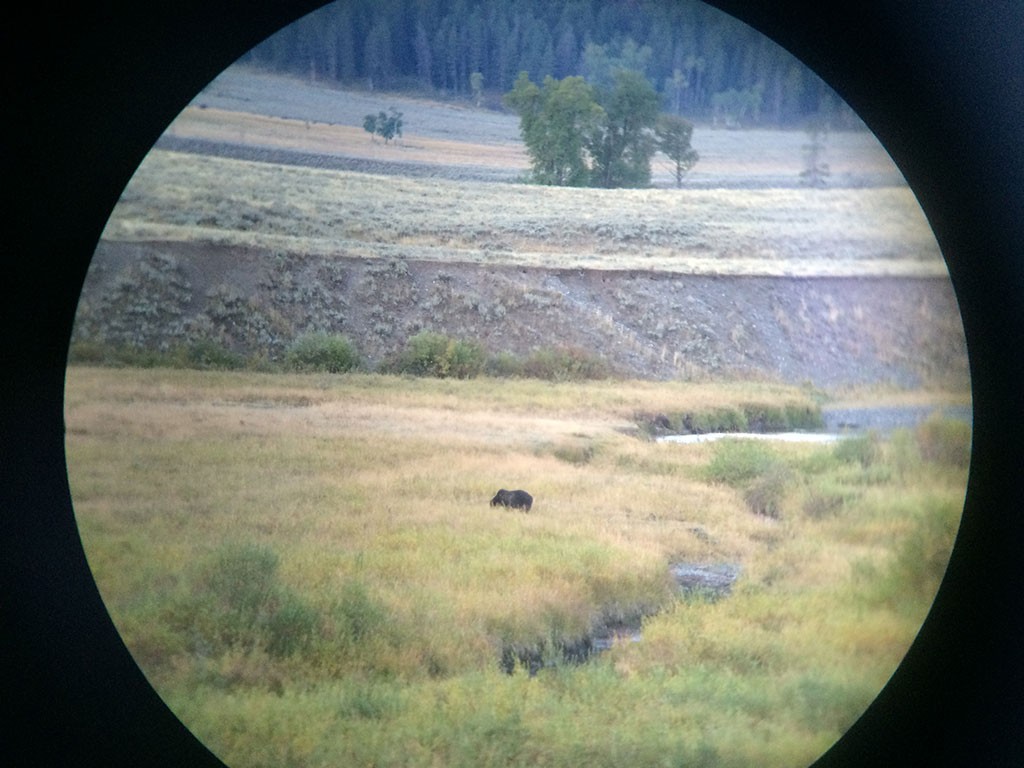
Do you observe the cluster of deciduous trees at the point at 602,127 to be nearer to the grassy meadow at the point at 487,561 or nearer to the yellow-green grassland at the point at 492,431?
the yellow-green grassland at the point at 492,431

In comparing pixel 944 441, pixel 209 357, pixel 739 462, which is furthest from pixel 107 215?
pixel 944 441

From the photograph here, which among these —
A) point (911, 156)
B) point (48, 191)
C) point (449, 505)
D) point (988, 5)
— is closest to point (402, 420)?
point (449, 505)

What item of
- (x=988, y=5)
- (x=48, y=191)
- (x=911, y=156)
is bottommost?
(x=48, y=191)

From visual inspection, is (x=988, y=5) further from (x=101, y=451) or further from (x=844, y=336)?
(x=101, y=451)

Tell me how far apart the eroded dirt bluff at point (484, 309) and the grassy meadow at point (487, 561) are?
0.17 metres

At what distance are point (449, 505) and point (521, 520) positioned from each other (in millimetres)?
314

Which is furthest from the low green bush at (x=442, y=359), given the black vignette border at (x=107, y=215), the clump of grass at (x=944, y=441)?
the clump of grass at (x=944, y=441)

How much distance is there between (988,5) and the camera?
80.7 inches

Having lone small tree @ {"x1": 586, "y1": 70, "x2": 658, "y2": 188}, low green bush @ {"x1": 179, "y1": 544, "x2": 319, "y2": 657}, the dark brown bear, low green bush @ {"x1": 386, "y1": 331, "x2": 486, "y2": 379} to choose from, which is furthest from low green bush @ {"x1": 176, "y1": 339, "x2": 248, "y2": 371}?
lone small tree @ {"x1": 586, "y1": 70, "x2": 658, "y2": 188}

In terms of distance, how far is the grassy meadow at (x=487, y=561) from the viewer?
129 inches

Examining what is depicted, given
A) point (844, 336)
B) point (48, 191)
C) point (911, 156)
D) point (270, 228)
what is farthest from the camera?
point (270, 228)

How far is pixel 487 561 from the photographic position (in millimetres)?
3734

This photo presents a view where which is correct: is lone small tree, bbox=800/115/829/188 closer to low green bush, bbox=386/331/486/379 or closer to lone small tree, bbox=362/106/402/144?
low green bush, bbox=386/331/486/379

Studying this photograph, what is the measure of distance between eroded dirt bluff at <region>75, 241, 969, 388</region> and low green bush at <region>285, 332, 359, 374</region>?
0.13ft
